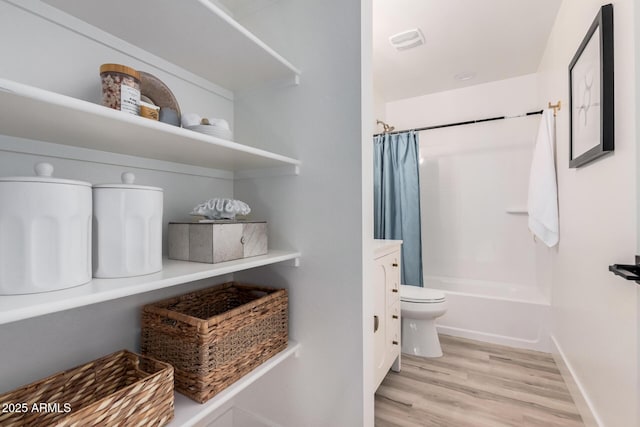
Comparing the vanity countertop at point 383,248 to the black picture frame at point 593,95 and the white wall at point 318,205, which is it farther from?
the black picture frame at point 593,95

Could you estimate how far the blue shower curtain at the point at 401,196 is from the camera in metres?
2.76

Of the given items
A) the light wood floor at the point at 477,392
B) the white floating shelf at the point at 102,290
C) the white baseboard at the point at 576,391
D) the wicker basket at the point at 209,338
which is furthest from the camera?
the light wood floor at the point at 477,392

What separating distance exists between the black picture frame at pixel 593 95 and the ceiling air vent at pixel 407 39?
941mm

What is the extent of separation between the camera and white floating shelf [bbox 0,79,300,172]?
0.53 metres

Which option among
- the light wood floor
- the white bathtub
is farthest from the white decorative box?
the white bathtub

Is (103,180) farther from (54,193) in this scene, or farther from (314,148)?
(314,148)

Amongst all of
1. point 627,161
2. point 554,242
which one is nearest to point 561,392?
point 554,242

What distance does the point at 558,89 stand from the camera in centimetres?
198

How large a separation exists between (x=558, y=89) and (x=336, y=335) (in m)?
2.21

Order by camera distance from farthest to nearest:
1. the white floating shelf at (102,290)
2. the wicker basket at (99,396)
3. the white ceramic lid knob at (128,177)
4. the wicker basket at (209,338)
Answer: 1. the wicker basket at (209,338)
2. the white ceramic lid knob at (128,177)
3. the wicker basket at (99,396)
4. the white floating shelf at (102,290)

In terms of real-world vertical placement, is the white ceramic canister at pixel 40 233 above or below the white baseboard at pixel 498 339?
above

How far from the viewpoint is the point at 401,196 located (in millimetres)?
2828

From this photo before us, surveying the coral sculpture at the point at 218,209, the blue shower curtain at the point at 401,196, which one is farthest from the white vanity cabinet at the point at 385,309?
the blue shower curtain at the point at 401,196

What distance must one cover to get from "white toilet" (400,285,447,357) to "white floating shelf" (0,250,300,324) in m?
1.54
